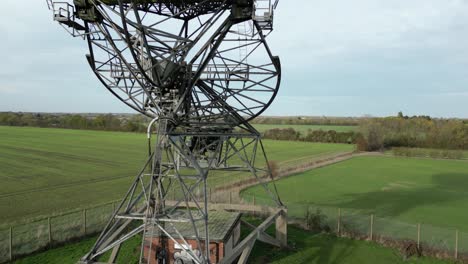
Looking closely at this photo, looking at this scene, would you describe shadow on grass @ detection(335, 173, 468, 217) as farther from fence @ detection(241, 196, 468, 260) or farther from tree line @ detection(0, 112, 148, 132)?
tree line @ detection(0, 112, 148, 132)

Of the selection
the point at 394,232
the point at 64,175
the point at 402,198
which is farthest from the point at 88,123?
the point at 394,232

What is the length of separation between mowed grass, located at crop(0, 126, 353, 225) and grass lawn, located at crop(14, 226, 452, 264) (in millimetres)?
8240

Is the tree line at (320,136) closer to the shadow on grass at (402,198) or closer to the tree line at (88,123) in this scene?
the tree line at (88,123)

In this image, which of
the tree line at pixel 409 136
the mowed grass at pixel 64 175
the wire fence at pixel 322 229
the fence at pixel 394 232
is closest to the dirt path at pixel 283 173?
the mowed grass at pixel 64 175

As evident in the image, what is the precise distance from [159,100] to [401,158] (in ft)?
218

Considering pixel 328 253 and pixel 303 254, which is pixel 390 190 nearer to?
pixel 328 253

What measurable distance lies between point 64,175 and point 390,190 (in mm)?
33098

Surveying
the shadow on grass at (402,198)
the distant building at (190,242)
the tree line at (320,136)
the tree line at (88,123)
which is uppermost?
the tree line at (88,123)

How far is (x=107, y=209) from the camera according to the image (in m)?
24.3

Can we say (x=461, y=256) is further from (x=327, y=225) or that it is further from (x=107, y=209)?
(x=107, y=209)

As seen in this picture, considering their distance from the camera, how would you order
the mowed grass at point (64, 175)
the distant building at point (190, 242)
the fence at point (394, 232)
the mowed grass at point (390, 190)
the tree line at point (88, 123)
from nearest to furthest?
1. the distant building at point (190, 242)
2. the fence at point (394, 232)
3. the mowed grass at point (64, 175)
4. the mowed grass at point (390, 190)
5. the tree line at point (88, 123)

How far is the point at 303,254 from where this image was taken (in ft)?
58.2

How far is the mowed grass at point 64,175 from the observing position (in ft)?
92.5

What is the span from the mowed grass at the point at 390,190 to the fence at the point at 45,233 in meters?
15.4
